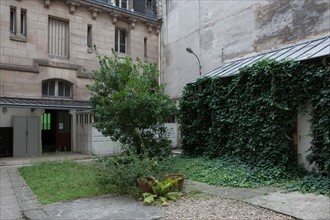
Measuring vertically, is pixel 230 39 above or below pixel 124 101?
above

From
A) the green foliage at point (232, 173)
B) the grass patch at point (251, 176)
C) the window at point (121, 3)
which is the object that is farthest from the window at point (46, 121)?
the grass patch at point (251, 176)

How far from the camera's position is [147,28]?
2091cm

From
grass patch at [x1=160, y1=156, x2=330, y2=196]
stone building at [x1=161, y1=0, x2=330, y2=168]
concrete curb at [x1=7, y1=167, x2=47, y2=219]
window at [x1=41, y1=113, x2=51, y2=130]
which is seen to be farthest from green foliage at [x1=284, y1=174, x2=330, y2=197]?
window at [x1=41, y1=113, x2=51, y2=130]

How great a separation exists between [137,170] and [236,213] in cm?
269

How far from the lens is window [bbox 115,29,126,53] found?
19844 millimetres

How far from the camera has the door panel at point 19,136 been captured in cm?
1550

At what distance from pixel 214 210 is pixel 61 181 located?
5193mm

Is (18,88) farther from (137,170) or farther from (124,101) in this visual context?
A: (137,170)

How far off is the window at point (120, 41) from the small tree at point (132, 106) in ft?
28.0

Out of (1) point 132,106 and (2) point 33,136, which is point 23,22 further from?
(1) point 132,106

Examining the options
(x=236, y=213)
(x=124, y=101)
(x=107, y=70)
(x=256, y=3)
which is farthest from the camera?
(x=256, y=3)

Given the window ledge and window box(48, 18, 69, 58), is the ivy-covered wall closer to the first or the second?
window box(48, 18, 69, 58)

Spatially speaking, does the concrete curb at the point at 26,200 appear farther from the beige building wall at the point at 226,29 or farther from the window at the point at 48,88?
the beige building wall at the point at 226,29

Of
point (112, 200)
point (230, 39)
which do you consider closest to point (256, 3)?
point (230, 39)
